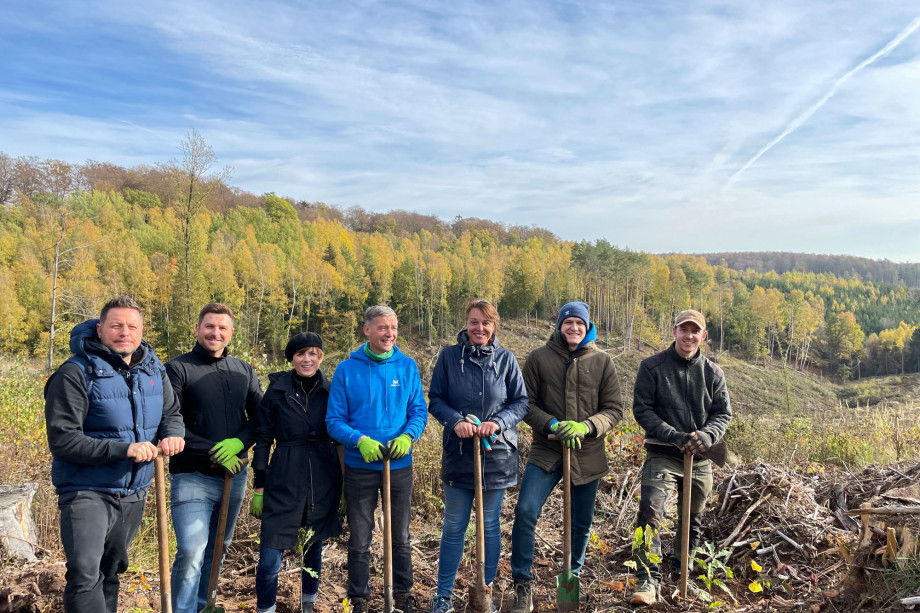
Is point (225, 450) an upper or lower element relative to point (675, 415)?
lower

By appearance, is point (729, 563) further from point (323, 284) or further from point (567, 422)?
point (323, 284)

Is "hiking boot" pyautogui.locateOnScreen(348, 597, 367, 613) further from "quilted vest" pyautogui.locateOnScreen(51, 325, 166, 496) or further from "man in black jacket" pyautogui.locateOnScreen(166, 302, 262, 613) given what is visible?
"quilted vest" pyautogui.locateOnScreen(51, 325, 166, 496)

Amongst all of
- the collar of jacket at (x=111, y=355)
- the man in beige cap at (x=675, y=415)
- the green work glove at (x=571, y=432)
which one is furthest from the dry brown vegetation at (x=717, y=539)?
the collar of jacket at (x=111, y=355)

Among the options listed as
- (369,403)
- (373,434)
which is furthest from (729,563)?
(369,403)

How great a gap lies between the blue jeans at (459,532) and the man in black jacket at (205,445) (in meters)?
1.34

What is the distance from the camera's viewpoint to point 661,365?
3.65 meters

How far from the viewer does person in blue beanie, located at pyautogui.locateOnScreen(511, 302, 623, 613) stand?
3467 millimetres

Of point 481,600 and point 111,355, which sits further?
point 481,600

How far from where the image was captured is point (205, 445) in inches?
123

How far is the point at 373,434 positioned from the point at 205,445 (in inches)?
38.6

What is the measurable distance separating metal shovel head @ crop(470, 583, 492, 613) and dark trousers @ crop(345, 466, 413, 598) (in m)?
0.43

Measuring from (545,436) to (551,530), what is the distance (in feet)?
5.11

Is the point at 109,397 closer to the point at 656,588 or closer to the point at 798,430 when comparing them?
the point at 656,588

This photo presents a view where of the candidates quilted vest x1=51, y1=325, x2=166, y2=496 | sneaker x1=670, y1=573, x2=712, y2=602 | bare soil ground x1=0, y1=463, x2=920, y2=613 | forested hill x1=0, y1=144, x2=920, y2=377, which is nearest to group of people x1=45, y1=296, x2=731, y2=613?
quilted vest x1=51, y1=325, x2=166, y2=496
